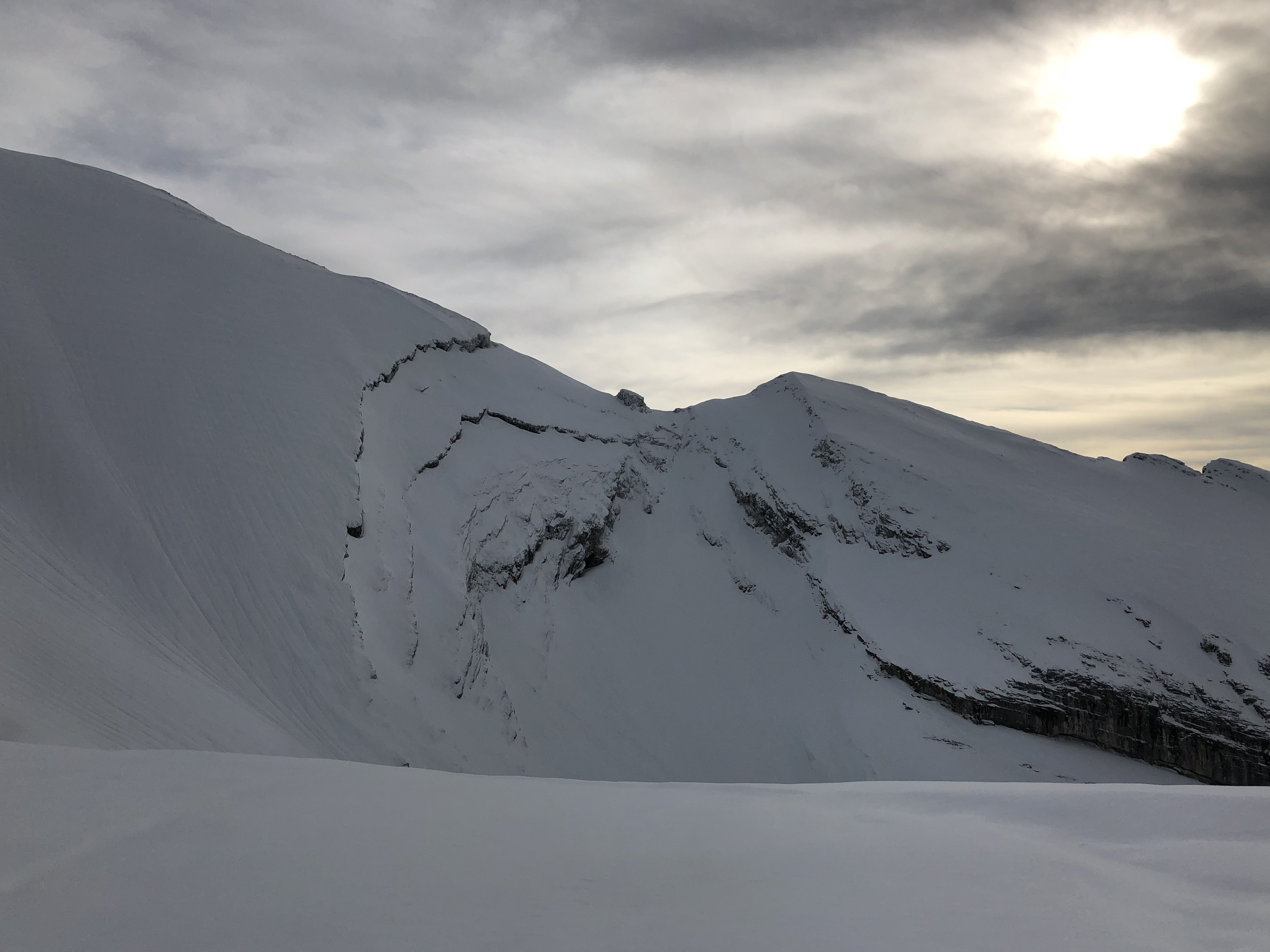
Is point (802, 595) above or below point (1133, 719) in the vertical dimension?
above

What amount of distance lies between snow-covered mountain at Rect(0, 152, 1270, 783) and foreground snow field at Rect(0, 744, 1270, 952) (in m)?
4.22

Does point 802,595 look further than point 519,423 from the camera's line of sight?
Yes

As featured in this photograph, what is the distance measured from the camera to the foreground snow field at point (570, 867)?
2.53 meters

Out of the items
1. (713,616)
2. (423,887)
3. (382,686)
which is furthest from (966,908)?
(713,616)

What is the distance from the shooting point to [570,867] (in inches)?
126

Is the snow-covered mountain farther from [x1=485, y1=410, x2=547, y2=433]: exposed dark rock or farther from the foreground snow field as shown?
the foreground snow field

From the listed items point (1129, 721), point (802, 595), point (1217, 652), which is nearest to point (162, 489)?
point (802, 595)

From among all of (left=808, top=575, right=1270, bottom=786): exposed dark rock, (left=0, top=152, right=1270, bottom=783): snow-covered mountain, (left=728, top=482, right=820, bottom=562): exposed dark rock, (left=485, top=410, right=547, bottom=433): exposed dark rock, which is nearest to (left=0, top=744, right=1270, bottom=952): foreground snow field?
(left=0, top=152, right=1270, bottom=783): snow-covered mountain

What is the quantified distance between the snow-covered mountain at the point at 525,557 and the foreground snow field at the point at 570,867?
4222 mm

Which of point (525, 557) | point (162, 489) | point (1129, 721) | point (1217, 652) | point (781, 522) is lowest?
point (1129, 721)

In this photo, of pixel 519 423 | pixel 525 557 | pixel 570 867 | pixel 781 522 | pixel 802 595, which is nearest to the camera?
pixel 570 867

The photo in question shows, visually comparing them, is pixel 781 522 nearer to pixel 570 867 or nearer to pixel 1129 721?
pixel 1129 721

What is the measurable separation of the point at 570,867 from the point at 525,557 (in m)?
21.0

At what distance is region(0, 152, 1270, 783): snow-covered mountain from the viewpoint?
38.4 feet
